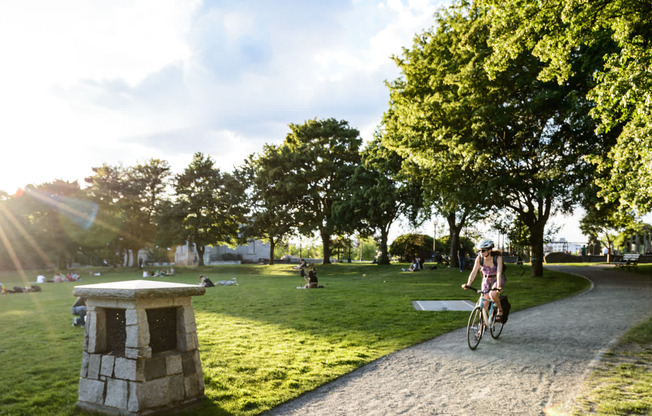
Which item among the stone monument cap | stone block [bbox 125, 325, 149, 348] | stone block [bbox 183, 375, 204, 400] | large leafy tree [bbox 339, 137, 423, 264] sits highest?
large leafy tree [bbox 339, 137, 423, 264]

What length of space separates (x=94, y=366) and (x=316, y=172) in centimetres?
3862

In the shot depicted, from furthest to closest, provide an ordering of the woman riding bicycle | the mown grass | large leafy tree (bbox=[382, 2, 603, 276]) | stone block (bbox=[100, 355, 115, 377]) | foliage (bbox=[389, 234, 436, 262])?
foliage (bbox=[389, 234, 436, 262])
large leafy tree (bbox=[382, 2, 603, 276])
the woman riding bicycle
the mown grass
stone block (bbox=[100, 355, 115, 377])

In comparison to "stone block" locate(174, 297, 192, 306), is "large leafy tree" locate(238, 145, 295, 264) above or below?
above

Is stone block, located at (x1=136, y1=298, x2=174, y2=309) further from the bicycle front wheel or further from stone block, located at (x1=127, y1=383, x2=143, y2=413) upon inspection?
the bicycle front wheel

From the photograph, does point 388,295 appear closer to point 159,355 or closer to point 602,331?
point 602,331

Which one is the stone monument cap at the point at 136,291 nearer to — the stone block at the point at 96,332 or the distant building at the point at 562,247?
the stone block at the point at 96,332

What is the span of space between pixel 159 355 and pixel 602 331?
377 inches

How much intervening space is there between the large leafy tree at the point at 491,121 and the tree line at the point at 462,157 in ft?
0.24

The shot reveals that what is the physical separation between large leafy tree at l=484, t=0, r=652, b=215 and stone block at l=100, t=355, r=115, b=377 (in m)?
10.7

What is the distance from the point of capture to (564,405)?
203 inches

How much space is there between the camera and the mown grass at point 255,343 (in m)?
5.69

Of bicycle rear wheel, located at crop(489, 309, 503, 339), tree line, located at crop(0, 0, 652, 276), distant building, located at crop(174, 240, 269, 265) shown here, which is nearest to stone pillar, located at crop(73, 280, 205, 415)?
bicycle rear wheel, located at crop(489, 309, 503, 339)

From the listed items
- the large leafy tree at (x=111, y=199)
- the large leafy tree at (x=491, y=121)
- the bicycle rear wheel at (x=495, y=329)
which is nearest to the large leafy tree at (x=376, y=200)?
the large leafy tree at (x=491, y=121)

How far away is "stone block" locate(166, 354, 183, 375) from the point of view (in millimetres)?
5039
